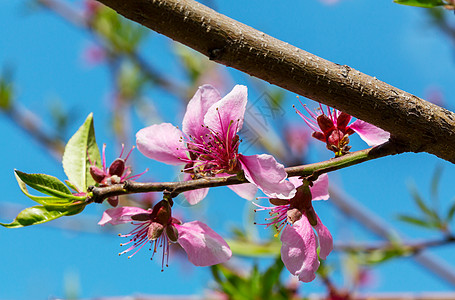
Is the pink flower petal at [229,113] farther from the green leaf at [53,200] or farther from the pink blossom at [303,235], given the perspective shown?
the green leaf at [53,200]

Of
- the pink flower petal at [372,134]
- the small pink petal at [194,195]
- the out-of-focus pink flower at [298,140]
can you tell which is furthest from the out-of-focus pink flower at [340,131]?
the out-of-focus pink flower at [298,140]

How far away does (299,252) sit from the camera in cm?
86

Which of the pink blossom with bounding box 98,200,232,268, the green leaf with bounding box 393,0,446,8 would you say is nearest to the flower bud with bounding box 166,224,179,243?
the pink blossom with bounding box 98,200,232,268

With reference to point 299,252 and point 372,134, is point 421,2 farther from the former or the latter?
point 299,252

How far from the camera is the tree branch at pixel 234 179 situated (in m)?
0.79

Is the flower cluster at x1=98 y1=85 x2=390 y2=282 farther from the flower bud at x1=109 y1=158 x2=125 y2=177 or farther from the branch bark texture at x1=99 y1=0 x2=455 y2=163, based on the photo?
the branch bark texture at x1=99 y1=0 x2=455 y2=163

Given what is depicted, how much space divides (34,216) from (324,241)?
53 centimetres

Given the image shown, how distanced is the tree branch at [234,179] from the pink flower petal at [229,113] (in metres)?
0.11

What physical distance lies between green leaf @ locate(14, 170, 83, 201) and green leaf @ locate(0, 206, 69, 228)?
0.02 metres

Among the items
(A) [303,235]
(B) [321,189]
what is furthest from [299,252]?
(B) [321,189]

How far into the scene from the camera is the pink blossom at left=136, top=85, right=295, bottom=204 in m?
0.82

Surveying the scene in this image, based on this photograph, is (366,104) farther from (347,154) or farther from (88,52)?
(88,52)

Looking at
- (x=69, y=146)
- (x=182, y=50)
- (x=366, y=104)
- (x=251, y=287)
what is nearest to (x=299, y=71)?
(x=366, y=104)

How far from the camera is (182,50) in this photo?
10.2 feet
